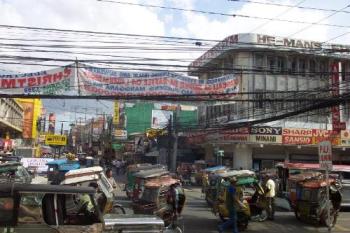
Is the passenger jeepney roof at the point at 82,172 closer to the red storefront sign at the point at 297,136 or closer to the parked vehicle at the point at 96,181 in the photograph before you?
the parked vehicle at the point at 96,181

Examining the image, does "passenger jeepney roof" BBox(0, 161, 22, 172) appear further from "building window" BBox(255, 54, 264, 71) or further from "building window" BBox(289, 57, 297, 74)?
"building window" BBox(289, 57, 297, 74)

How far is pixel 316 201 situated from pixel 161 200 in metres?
5.13

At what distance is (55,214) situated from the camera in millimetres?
8320

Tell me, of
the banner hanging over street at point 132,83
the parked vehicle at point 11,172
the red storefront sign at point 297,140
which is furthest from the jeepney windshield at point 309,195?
the red storefront sign at point 297,140

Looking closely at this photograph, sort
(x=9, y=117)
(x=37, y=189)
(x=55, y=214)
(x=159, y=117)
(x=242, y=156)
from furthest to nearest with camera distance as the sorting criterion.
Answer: (x=159, y=117) → (x=9, y=117) → (x=242, y=156) → (x=55, y=214) → (x=37, y=189)

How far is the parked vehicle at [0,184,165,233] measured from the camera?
25.5 feet

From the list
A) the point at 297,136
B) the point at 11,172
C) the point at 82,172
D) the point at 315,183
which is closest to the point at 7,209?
the point at 82,172

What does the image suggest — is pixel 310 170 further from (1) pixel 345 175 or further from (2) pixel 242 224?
(2) pixel 242 224

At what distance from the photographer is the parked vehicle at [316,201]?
16750 mm

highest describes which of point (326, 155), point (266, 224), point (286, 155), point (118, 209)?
point (326, 155)

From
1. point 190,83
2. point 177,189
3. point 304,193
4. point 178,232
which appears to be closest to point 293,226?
point 304,193

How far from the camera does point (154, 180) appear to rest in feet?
57.7

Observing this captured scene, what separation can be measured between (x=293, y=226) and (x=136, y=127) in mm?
64252

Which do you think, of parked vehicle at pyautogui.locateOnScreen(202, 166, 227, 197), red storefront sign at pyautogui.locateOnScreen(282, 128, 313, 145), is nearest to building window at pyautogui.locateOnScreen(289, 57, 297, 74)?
red storefront sign at pyautogui.locateOnScreen(282, 128, 313, 145)
